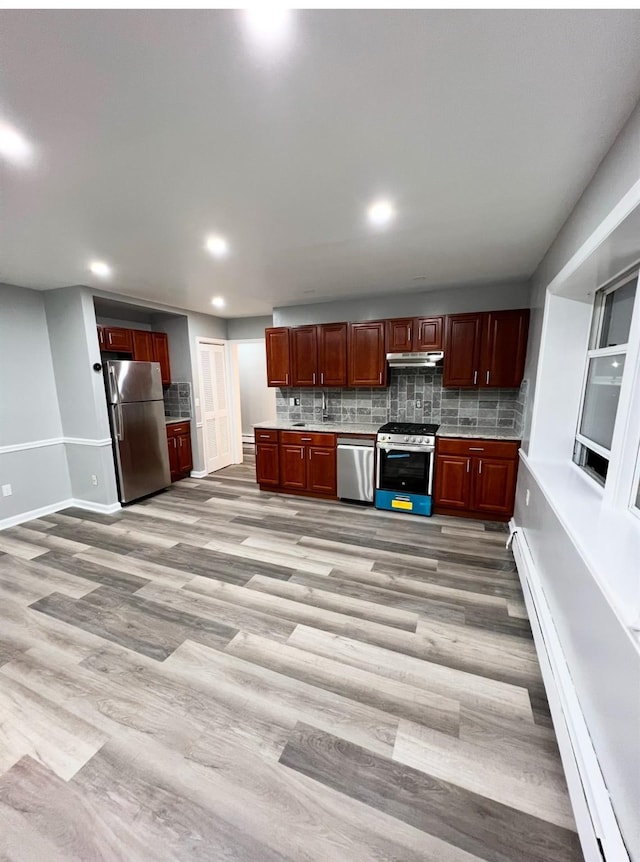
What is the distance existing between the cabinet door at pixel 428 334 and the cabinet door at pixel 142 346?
366cm

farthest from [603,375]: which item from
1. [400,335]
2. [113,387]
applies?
[113,387]

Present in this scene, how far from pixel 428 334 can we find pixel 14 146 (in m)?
3.48

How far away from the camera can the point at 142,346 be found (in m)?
4.65

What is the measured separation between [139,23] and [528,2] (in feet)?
3.32

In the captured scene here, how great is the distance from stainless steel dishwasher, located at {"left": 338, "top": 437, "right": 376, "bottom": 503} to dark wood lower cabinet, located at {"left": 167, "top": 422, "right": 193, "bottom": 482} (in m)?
2.60

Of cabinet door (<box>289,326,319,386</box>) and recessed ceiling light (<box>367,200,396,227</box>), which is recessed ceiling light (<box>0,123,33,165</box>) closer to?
recessed ceiling light (<box>367,200,396,227</box>)

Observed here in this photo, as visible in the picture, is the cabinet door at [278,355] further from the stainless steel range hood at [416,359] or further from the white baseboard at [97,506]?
the white baseboard at [97,506]

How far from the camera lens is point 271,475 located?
4.57 meters

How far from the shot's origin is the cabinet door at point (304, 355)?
434 centimetres

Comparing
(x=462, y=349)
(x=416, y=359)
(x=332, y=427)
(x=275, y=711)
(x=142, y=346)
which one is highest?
(x=142, y=346)

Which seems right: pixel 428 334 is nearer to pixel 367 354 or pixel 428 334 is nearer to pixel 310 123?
pixel 367 354

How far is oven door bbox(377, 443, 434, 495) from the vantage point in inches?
145

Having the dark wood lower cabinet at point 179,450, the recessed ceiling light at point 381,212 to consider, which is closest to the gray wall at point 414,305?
the recessed ceiling light at point 381,212

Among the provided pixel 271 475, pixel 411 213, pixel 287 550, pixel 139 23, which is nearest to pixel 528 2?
pixel 139 23
